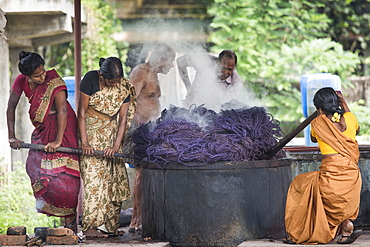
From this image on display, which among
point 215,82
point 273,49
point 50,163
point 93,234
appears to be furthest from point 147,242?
point 273,49

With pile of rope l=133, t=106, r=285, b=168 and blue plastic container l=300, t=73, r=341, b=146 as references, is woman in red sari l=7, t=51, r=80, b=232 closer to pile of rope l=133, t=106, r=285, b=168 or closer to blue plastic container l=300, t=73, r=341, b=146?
pile of rope l=133, t=106, r=285, b=168

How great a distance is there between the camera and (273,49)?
1313 cm

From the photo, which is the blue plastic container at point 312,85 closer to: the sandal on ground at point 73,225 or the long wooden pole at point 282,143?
the long wooden pole at point 282,143

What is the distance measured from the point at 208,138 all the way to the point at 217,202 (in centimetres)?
61

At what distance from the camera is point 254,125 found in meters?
5.67

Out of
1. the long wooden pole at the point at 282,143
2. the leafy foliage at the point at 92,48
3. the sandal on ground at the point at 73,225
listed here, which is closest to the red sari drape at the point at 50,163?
the sandal on ground at the point at 73,225

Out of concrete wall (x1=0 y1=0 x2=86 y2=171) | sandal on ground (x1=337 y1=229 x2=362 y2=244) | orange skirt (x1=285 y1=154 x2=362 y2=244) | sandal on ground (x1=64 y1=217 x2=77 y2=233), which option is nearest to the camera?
sandal on ground (x1=337 y1=229 x2=362 y2=244)

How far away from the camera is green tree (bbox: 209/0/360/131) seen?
501 inches

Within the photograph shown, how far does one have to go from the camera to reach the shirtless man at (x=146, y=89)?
6684mm

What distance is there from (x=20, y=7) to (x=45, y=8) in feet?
1.24

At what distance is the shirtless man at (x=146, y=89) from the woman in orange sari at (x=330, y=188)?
82.3 inches

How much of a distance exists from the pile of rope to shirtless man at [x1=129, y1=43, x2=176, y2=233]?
2.93 ft

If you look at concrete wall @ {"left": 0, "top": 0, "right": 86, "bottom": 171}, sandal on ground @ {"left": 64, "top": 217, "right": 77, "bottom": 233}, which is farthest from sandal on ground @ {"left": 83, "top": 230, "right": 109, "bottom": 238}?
concrete wall @ {"left": 0, "top": 0, "right": 86, "bottom": 171}

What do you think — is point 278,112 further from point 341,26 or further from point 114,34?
point 114,34
